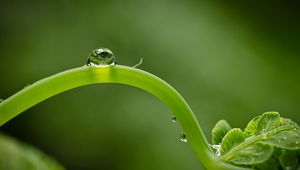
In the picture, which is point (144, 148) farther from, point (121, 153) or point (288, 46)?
point (288, 46)

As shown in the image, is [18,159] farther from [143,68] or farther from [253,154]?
[143,68]

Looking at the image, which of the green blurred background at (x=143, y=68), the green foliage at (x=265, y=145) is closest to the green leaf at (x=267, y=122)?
the green foliage at (x=265, y=145)

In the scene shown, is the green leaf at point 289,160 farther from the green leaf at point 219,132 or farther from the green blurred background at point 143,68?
the green blurred background at point 143,68

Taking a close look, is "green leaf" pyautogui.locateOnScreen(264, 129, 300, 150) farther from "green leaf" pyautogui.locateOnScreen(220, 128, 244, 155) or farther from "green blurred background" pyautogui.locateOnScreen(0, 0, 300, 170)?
"green blurred background" pyautogui.locateOnScreen(0, 0, 300, 170)

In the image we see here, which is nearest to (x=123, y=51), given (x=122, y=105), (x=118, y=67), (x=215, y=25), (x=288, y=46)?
(x=122, y=105)

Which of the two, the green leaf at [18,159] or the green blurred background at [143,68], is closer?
the green leaf at [18,159]

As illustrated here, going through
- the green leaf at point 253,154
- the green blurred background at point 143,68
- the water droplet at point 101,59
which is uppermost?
the green blurred background at point 143,68

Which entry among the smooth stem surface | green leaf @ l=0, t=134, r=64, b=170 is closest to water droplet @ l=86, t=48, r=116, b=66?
the smooth stem surface
